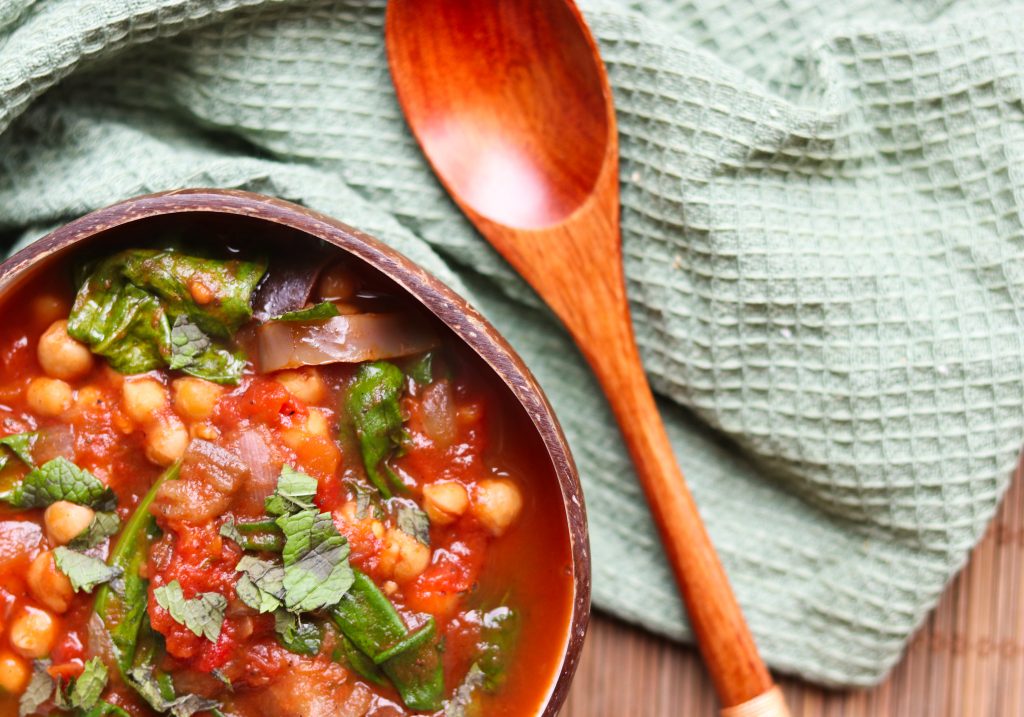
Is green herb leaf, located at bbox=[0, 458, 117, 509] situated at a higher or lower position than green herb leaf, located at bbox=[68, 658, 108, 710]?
higher

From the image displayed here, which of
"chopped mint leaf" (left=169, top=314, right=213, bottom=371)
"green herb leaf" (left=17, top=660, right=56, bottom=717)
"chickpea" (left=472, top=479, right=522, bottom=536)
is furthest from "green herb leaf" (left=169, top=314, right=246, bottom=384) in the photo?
"green herb leaf" (left=17, top=660, right=56, bottom=717)

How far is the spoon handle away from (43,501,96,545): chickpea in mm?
1235

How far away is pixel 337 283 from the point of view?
219cm

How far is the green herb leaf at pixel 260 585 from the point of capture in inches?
80.2

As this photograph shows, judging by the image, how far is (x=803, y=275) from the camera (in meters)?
2.42

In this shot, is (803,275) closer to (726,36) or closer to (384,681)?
(726,36)

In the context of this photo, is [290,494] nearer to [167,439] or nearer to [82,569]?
[167,439]

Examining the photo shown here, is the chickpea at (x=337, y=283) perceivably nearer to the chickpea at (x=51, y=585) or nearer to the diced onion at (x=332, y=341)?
the diced onion at (x=332, y=341)

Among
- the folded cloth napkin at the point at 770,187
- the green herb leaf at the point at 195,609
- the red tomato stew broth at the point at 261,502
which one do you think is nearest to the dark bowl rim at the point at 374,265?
the red tomato stew broth at the point at 261,502

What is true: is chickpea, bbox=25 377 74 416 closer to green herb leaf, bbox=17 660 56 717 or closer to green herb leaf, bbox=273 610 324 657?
green herb leaf, bbox=17 660 56 717

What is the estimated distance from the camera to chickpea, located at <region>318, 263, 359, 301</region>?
2182mm

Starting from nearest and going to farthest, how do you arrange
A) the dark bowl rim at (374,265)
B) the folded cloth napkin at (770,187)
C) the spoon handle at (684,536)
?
1. the dark bowl rim at (374,265)
2. the folded cloth napkin at (770,187)
3. the spoon handle at (684,536)

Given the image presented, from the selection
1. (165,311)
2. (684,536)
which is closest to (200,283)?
(165,311)

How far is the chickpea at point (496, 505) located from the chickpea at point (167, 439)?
65cm
